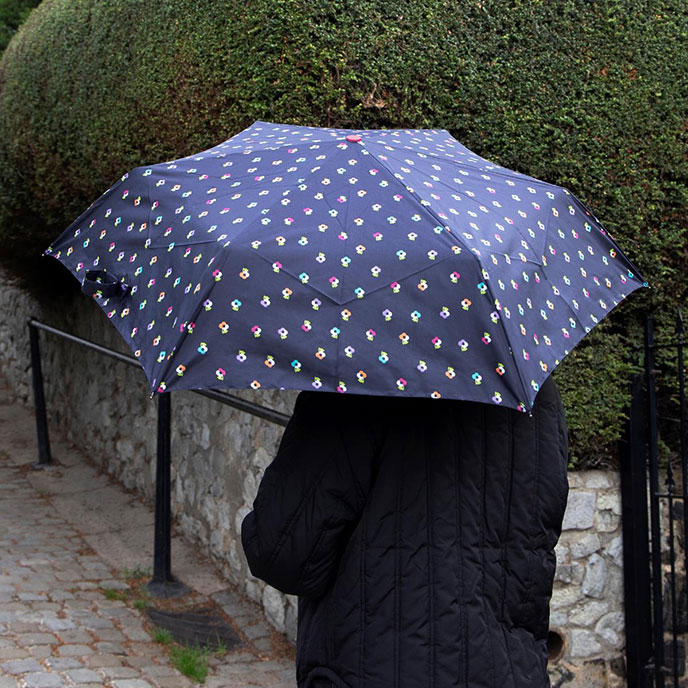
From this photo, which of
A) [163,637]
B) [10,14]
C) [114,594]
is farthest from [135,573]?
[10,14]

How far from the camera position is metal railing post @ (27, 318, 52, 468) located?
7223 millimetres

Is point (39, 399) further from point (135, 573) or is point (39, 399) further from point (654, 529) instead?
point (654, 529)

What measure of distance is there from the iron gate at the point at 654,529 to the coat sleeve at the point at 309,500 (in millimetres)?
2446

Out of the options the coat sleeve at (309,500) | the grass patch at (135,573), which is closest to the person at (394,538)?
the coat sleeve at (309,500)

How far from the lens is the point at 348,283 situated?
188cm

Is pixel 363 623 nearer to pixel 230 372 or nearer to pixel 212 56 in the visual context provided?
pixel 230 372

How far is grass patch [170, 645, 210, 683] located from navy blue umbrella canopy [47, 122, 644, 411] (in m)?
2.42

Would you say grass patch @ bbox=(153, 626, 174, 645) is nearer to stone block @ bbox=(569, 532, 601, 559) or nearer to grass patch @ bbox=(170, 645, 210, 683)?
grass patch @ bbox=(170, 645, 210, 683)

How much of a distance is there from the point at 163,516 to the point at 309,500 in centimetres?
316

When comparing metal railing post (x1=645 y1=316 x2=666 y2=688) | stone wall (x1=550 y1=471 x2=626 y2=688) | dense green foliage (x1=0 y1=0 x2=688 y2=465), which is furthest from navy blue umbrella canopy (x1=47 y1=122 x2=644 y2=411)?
stone wall (x1=550 y1=471 x2=626 y2=688)

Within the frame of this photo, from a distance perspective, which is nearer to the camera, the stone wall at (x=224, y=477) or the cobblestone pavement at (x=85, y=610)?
the cobblestone pavement at (x=85, y=610)

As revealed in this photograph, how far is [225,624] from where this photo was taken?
4.75 m

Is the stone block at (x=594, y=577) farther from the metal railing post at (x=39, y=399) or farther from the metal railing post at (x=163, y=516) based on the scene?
the metal railing post at (x=39, y=399)

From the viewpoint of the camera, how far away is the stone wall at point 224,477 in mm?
4293
